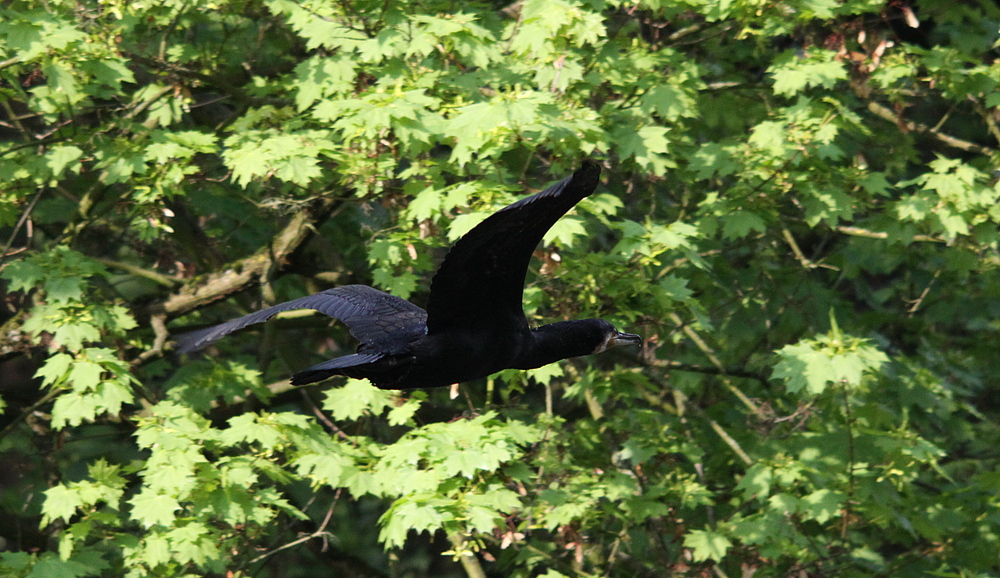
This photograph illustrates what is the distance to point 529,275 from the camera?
6.11 meters

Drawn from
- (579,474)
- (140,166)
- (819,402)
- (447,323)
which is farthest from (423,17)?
(819,402)

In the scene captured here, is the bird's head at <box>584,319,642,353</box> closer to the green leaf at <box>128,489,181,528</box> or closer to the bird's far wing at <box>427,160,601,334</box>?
the bird's far wing at <box>427,160,601,334</box>

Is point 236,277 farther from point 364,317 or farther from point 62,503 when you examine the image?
point 364,317

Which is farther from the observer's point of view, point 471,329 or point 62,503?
point 62,503

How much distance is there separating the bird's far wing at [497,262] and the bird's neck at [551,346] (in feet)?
0.37

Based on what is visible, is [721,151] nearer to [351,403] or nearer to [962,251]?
[962,251]

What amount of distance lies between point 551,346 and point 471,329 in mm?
340

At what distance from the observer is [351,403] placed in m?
5.67

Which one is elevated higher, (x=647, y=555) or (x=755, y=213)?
(x=755, y=213)

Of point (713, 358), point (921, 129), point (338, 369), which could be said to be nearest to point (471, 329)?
point (338, 369)

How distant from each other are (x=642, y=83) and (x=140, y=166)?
2.62m

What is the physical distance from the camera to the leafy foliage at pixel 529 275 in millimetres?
5305

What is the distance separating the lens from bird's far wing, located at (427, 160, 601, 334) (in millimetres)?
3289

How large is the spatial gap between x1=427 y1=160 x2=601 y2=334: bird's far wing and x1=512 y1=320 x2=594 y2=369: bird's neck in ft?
0.37
